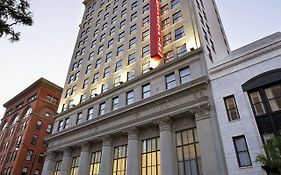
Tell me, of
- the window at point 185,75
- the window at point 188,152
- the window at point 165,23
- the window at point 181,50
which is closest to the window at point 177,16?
the window at point 165,23

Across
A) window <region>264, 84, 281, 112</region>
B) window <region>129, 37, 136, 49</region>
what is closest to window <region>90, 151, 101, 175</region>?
window <region>129, 37, 136, 49</region>

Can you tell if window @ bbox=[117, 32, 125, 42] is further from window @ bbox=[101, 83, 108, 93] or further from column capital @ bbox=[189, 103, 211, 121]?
column capital @ bbox=[189, 103, 211, 121]

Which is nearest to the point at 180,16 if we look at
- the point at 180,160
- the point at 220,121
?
the point at 220,121

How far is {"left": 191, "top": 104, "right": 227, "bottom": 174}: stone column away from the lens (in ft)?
60.0

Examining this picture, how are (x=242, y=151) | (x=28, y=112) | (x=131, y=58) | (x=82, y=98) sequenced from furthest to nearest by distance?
(x=28, y=112) → (x=82, y=98) → (x=131, y=58) → (x=242, y=151)

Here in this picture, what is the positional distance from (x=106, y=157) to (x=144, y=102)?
28.4 feet

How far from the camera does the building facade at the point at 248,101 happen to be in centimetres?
1710

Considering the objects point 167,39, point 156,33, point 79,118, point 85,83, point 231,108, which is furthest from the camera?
point 85,83

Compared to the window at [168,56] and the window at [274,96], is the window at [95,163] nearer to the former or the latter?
the window at [168,56]

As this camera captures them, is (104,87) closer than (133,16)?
Yes

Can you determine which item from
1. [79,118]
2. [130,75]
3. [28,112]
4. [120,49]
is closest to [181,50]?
[130,75]

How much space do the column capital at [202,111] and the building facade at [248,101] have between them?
909 millimetres

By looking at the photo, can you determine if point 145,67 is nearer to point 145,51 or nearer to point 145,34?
point 145,51

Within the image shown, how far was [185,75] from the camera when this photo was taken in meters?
25.1
